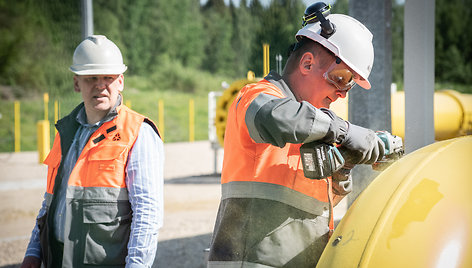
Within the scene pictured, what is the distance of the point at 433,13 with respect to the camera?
2725 millimetres

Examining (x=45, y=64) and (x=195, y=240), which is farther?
(x=45, y=64)

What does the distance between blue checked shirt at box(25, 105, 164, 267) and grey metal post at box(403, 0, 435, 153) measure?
4.12 feet

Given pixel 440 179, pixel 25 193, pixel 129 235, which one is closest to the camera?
pixel 440 179

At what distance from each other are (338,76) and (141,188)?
108 centimetres

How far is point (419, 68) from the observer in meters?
2.73

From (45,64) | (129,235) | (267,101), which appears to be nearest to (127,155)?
(129,235)

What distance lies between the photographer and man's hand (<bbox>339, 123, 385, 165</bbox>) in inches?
70.0

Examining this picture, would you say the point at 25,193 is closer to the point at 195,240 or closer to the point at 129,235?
the point at 195,240

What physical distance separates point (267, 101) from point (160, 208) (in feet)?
3.70

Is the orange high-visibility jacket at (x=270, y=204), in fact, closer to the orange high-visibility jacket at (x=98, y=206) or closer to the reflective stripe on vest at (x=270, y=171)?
the reflective stripe on vest at (x=270, y=171)

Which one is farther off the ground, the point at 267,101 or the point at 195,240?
the point at 267,101

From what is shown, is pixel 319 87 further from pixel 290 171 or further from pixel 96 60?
pixel 96 60

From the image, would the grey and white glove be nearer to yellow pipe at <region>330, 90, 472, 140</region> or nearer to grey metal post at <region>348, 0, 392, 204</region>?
grey metal post at <region>348, 0, 392, 204</region>

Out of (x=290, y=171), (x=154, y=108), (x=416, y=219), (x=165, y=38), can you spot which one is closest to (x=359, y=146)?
(x=290, y=171)
